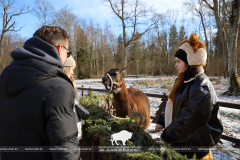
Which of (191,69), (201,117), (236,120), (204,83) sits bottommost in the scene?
(236,120)

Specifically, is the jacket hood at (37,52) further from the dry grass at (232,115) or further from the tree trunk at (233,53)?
the tree trunk at (233,53)

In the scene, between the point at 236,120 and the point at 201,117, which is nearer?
the point at 201,117

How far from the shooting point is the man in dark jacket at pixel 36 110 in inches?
35.0

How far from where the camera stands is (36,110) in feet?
2.92

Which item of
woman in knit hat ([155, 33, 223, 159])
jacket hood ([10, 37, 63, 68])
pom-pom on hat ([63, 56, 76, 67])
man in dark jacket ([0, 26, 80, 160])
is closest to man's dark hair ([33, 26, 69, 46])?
jacket hood ([10, 37, 63, 68])

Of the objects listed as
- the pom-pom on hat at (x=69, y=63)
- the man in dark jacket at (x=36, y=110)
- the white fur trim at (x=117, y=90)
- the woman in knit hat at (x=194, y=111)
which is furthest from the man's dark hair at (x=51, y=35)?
the white fur trim at (x=117, y=90)

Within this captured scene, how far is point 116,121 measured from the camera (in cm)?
174

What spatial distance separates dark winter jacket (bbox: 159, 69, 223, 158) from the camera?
1367 millimetres

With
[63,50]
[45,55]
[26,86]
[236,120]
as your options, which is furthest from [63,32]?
[236,120]

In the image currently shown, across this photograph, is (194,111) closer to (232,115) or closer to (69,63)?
(69,63)

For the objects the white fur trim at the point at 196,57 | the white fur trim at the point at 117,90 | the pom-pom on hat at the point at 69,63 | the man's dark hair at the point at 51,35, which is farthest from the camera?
the white fur trim at the point at 117,90

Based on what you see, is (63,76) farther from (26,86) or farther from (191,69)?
(191,69)

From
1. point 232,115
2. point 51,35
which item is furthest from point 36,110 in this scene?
point 232,115

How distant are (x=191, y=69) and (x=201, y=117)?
0.54 metres
